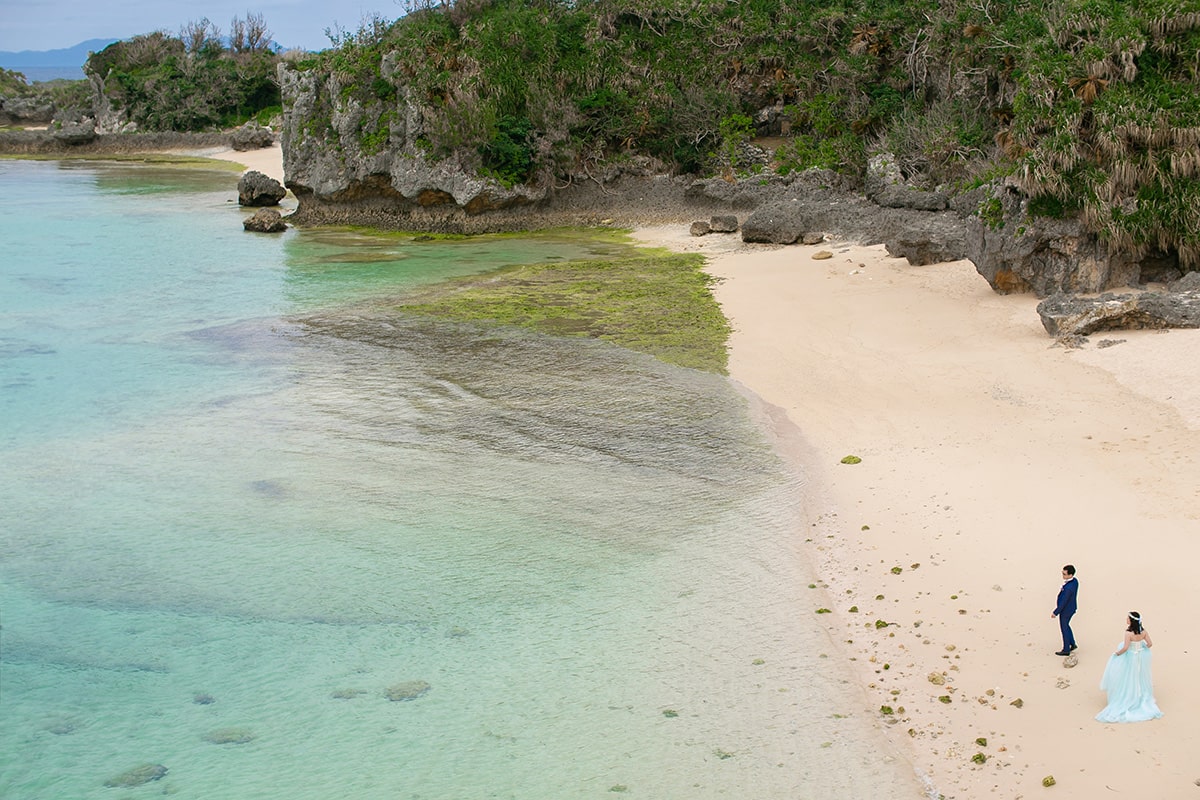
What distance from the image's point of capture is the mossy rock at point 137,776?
20.7 ft

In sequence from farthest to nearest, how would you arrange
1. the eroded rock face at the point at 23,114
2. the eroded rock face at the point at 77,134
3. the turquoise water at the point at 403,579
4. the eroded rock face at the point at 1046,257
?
the eroded rock face at the point at 23,114, the eroded rock face at the point at 77,134, the eroded rock face at the point at 1046,257, the turquoise water at the point at 403,579

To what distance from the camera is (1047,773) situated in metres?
5.85

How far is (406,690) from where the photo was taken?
7.15 m

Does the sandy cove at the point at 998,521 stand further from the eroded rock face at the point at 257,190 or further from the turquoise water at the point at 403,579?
the eroded rock face at the point at 257,190

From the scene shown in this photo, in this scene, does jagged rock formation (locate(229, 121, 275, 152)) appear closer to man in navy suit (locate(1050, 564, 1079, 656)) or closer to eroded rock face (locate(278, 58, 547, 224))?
eroded rock face (locate(278, 58, 547, 224))

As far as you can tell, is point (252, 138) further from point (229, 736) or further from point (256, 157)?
point (229, 736)

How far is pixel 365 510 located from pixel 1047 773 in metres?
6.40

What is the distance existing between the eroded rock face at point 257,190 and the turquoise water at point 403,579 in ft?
Result: 59.2

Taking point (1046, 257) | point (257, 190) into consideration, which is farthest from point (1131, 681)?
point (257, 190)

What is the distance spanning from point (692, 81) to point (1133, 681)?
2493 centimetres

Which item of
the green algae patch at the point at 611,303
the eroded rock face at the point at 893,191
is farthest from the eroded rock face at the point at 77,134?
the eroded rock face at the point at 893,191

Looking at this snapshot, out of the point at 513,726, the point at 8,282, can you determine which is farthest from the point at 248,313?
the point at 513,726

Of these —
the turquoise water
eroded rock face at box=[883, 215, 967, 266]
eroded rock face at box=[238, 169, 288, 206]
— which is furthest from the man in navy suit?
eroded rock face at box=[238, 169, 288, 206]

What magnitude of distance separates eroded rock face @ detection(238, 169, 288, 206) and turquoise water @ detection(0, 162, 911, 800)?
1806cm
